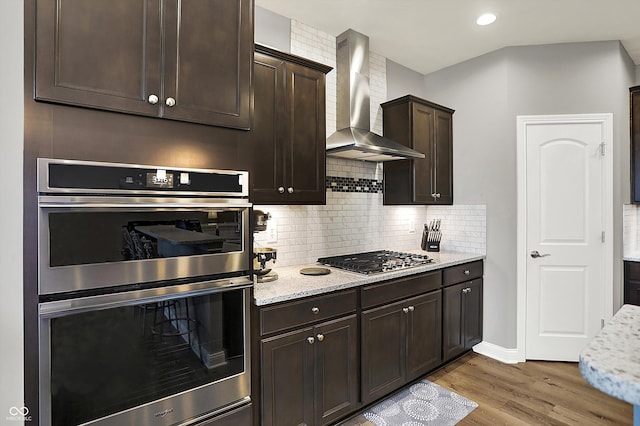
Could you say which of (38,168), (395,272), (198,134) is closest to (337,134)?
(395,272)

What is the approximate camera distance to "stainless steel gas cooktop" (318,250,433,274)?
247 centimetres

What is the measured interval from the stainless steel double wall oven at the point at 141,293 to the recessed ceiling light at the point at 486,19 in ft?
8.08

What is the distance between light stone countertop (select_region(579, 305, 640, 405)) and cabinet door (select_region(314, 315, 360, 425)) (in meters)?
1.38

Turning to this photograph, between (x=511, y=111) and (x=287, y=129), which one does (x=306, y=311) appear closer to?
(x=287, y=129)

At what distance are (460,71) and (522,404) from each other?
3.13 m

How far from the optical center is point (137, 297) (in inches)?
54.4

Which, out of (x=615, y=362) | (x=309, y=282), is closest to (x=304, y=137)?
(x=309, y=282)

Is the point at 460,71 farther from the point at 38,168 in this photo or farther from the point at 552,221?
the point at 38,168

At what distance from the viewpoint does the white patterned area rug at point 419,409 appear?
2.27 metres

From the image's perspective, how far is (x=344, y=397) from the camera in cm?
214

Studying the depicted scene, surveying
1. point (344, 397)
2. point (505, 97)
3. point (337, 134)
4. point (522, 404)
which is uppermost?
point (505, 97)

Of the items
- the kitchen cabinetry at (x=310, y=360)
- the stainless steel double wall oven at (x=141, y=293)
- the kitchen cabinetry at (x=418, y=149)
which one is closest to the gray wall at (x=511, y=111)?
the kitchen cabinetry at (x=418, y=149)

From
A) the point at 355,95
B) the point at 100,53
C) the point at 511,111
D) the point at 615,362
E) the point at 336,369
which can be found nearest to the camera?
the point at 615,362

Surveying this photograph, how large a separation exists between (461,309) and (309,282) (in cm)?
175
